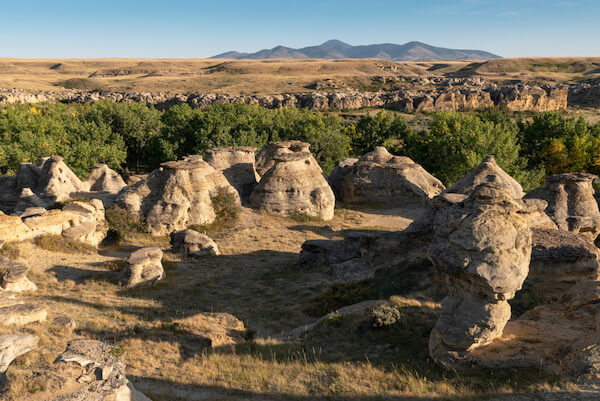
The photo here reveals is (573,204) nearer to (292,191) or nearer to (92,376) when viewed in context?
(292,191)

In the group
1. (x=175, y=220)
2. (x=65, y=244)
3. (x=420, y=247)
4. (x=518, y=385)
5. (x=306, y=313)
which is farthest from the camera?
(x=175, y=220)

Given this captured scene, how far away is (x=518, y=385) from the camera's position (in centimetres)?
870

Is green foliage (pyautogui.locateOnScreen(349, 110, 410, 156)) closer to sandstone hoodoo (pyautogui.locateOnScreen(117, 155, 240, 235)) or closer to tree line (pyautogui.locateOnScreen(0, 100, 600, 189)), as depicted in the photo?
tree line (pyautogui.locateOnScreen(0, 100, 600, 189))

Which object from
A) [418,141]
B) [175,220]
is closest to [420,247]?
[175,220]

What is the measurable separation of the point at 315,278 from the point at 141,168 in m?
36.4

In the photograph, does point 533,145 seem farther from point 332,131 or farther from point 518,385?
point 518,385

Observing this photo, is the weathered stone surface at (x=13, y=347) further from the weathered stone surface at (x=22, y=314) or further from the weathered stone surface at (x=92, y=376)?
the weathered stone surface at (x=22, y=314)

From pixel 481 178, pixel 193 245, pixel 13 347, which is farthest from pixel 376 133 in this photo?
pixel 13 347

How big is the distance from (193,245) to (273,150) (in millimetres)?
13435

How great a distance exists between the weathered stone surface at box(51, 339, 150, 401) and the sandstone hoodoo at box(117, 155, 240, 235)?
17174 millimetres

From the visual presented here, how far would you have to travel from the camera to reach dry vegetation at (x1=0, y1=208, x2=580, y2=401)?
9.30m

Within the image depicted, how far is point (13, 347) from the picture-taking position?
925 centimetres

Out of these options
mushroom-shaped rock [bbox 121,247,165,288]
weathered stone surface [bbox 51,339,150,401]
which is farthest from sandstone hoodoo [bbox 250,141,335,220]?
weathered stone surface [bbox 51,339,150,401]

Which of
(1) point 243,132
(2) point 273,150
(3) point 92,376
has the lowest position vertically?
(3) point 92,376
